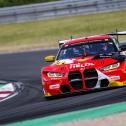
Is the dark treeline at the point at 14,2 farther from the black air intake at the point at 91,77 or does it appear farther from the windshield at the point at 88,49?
the black air intake at the point at 91,77

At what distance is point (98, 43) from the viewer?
1370 cm

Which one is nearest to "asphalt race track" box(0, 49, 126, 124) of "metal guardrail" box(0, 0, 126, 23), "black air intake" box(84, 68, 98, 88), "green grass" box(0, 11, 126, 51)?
"black air intake" box(84, 68, 98, 88)

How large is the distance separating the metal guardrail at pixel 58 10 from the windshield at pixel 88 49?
20.8 m

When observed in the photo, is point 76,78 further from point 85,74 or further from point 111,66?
point 111,66

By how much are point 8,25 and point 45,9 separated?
291cm

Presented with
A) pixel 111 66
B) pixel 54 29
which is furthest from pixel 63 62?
pixel 54 29

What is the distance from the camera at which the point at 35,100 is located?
12891 millimetres

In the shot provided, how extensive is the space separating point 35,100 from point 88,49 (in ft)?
5.79

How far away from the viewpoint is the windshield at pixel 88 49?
13.4m

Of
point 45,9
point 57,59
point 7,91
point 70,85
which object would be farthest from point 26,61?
point 45,9

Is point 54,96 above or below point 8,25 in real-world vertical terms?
above

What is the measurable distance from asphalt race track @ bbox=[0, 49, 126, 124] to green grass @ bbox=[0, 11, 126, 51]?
10.2m

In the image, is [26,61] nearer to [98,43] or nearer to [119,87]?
[98,43]

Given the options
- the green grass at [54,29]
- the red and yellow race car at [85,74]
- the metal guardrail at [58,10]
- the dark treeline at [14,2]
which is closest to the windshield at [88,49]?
the red and yellow race car at [85,74]
